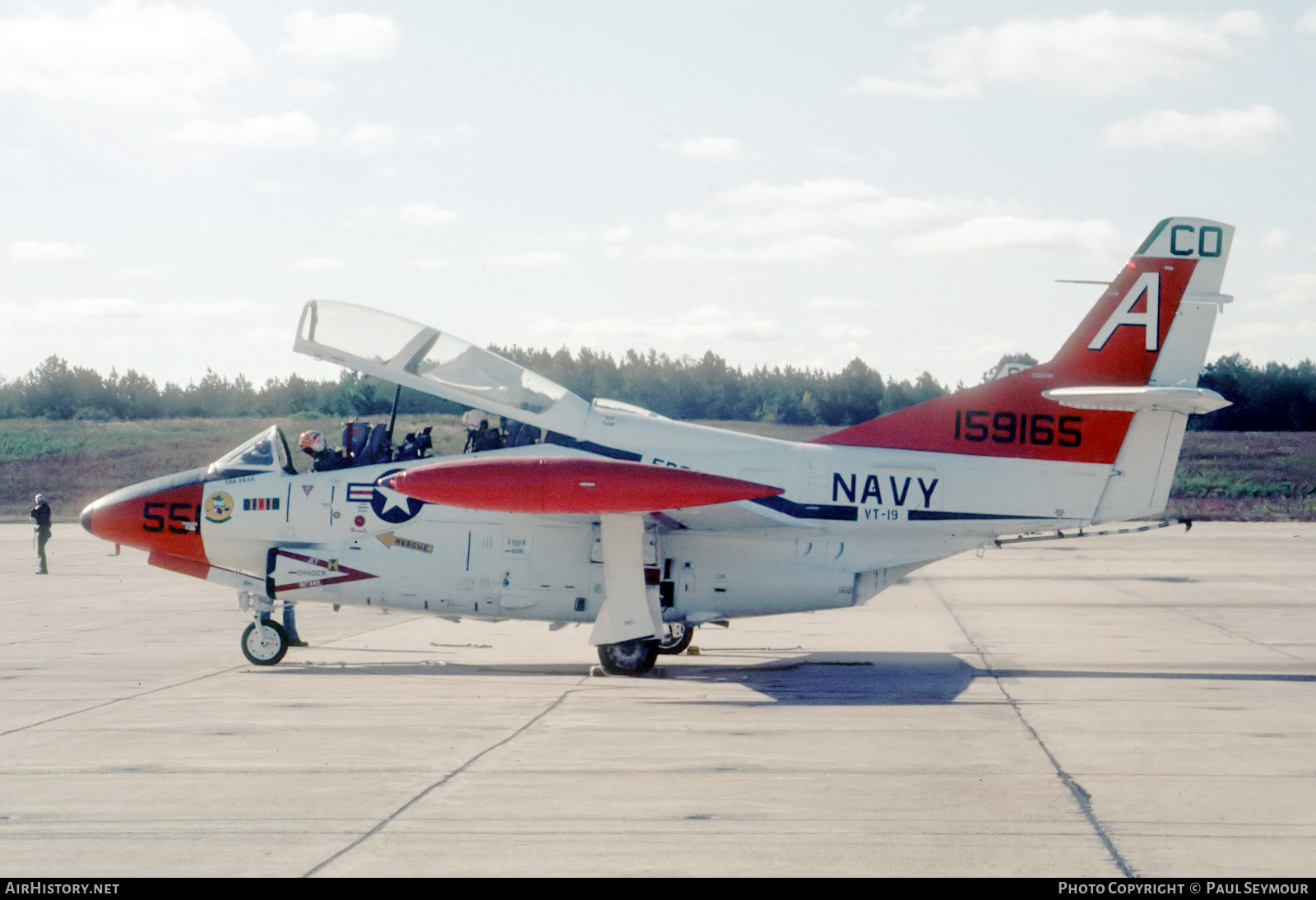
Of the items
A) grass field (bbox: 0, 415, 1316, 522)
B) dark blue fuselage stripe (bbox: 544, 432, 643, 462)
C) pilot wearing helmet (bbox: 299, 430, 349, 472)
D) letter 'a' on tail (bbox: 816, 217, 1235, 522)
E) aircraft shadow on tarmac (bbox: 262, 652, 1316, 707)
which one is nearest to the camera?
aircraft shadow on tarmac (bbox: 262, 652, 1316, 707)

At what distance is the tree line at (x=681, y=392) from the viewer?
59781 mm

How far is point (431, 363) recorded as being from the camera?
12.7 m

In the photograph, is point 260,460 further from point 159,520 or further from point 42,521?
point 42,521

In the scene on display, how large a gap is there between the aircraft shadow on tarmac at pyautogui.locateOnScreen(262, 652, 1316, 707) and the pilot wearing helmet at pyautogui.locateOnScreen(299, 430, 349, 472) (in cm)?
216

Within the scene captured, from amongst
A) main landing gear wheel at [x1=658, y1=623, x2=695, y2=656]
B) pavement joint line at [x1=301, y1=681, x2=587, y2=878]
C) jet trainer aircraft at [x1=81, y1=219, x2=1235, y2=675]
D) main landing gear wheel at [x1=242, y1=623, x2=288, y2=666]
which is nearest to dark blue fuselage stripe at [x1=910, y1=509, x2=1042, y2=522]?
jet trainer aircraft at [x1=81, y1=219, x2=1235, y2=675]

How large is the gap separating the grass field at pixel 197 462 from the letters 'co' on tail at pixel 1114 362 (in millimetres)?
38727

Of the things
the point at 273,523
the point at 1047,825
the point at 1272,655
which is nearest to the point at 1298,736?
the point at 1047,825

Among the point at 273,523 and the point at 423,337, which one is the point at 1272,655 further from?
the point at 273,523

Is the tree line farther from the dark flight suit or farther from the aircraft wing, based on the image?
the aircraft wing

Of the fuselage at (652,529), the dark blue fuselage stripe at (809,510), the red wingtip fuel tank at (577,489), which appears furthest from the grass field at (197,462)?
the red wingtip fuel tank at (577,489)

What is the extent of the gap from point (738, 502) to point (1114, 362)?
428 cm

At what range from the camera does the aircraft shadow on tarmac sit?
11.1 m

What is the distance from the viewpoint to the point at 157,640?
15484 mm
